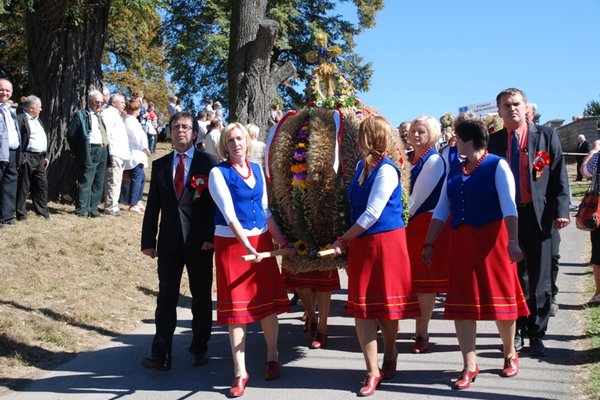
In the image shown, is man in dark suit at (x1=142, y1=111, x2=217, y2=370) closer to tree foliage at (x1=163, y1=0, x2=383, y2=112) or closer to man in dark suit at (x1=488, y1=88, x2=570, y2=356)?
man in dark suit at (x1=488, y1=88, x2=570, y2=356)

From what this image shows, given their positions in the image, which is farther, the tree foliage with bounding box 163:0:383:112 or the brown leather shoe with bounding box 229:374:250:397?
the tree foliage with bounding box 163:0:383:112

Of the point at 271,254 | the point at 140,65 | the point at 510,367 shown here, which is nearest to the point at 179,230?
the point at 271,254

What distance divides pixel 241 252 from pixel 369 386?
1403 mm

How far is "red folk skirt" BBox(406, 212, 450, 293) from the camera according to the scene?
21.1 feet

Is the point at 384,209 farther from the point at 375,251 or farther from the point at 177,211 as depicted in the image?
the point at 177,211

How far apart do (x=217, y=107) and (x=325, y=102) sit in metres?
16.9

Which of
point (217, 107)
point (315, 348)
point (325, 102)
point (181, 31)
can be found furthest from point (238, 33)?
point (181, 31)

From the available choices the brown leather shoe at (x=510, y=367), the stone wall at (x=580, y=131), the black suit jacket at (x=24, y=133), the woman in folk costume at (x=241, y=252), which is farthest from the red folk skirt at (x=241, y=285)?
the stone wall at (x=580, y=131)

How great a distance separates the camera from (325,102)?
6.56 meters

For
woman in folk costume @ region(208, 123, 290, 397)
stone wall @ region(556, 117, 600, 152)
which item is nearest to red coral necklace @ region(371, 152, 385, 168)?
woman in folk costume @ region(208, 123, 290, 397)

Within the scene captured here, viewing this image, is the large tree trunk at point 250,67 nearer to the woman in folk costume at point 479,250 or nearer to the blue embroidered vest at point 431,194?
the blue embroidered vest at point 431,194

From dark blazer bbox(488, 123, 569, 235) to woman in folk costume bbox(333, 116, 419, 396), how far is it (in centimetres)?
145

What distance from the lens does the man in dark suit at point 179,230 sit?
605cm

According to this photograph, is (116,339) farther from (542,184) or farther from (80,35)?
(80,35)
